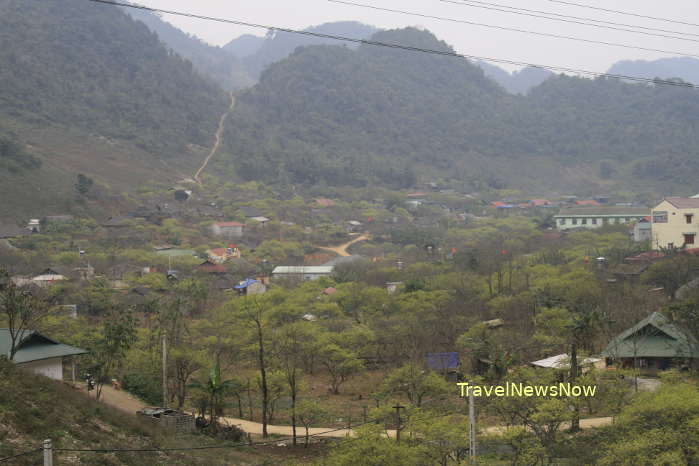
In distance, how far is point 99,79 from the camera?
97312 mm

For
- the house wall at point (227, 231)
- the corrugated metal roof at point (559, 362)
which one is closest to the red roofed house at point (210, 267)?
the house wall at point (227, 231)

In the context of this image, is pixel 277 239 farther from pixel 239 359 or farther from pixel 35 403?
pixel 35 403

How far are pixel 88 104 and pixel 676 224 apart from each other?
236 ft

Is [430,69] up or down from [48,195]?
up

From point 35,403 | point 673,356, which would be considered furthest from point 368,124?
point 35,403

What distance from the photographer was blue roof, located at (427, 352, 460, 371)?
24.3m

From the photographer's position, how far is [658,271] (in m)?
32.0

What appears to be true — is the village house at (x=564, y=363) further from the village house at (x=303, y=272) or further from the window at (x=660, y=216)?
the village house at (x=303, y=272)

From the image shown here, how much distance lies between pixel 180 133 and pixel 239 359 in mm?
69784

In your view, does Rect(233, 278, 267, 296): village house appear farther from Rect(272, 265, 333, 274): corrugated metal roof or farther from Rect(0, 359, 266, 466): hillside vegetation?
Rect(0, 359, 266, 466): hillside vegetation

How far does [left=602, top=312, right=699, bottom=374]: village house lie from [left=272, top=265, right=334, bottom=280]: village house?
936 inches

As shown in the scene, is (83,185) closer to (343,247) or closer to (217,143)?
(343,247)

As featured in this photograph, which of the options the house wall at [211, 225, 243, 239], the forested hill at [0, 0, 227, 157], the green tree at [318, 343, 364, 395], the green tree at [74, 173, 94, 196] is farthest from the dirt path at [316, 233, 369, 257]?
the forested hill at [0, 0, 227, 157]

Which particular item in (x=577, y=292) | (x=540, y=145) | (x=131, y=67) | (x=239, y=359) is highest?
(x=131, y=67)
